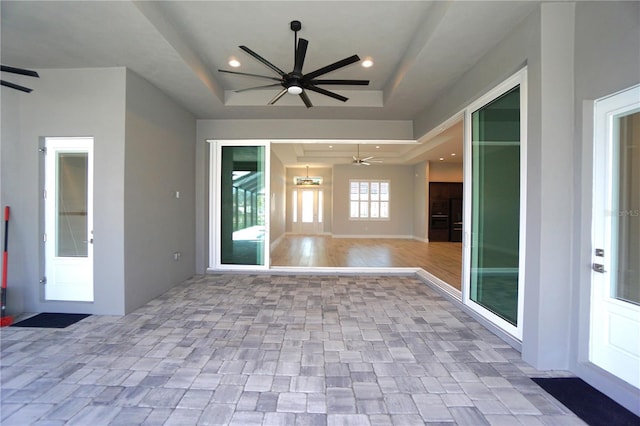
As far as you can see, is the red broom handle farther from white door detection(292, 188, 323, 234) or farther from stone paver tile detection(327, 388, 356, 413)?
white door detection(292, 188, 323, 234)

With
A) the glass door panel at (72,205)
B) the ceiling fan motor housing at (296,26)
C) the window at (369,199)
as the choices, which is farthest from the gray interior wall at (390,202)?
the glass door panel at (72,205)

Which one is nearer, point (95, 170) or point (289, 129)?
point (95, 170)

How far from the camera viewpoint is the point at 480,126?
3.59 m

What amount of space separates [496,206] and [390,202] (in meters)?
9.02

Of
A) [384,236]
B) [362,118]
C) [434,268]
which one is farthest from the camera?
[384,236]

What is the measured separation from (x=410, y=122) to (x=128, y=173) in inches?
195

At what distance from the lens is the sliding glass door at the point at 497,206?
2854 mm

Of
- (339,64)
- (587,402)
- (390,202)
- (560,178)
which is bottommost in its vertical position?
(587,402)

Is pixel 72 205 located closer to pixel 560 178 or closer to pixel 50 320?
pixel 50 320

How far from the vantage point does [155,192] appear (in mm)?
4184

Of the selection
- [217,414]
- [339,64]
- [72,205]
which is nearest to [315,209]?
[72,205]

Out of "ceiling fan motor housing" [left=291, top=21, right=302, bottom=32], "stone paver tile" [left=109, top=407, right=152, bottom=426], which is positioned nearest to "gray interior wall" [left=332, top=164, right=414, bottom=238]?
"ceiling fan motor housing" [left=291, top=21, right=302, bottom=32]

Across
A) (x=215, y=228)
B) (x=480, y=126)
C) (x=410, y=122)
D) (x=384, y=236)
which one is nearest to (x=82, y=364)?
(x=215, y=228)

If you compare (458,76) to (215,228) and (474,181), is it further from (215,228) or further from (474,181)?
(215,228)
